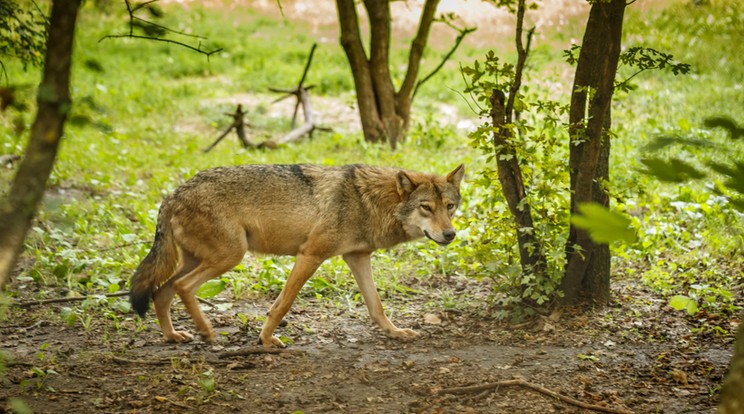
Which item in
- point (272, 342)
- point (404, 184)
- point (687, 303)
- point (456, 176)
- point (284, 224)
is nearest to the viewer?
point (687, 303)

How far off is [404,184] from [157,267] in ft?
6.85

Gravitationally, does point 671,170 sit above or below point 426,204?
above

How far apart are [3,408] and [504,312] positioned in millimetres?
3734

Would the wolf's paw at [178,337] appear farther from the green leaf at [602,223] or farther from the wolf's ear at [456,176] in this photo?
the green leaf at [602,223]

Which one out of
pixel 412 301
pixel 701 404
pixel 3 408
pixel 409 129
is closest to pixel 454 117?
pixel 409 129

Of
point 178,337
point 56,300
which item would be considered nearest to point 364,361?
point 178,337

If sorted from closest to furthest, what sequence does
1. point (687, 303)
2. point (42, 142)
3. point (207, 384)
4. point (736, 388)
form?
point (736, 388) → point (42, 142) → point (207, 384) → point (687, 303)

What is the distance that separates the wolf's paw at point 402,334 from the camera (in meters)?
6.09

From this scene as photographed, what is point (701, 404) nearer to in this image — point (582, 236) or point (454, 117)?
point (582, 236)

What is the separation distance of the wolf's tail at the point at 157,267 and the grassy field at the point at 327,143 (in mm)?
279

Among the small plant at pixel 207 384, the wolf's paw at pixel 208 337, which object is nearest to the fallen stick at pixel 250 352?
the wolf's paw at pixel 208 337

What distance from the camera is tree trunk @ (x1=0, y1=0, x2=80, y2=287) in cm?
256

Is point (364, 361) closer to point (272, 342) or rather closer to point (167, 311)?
point (272, 342)

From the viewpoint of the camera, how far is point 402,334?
6.10 metres
